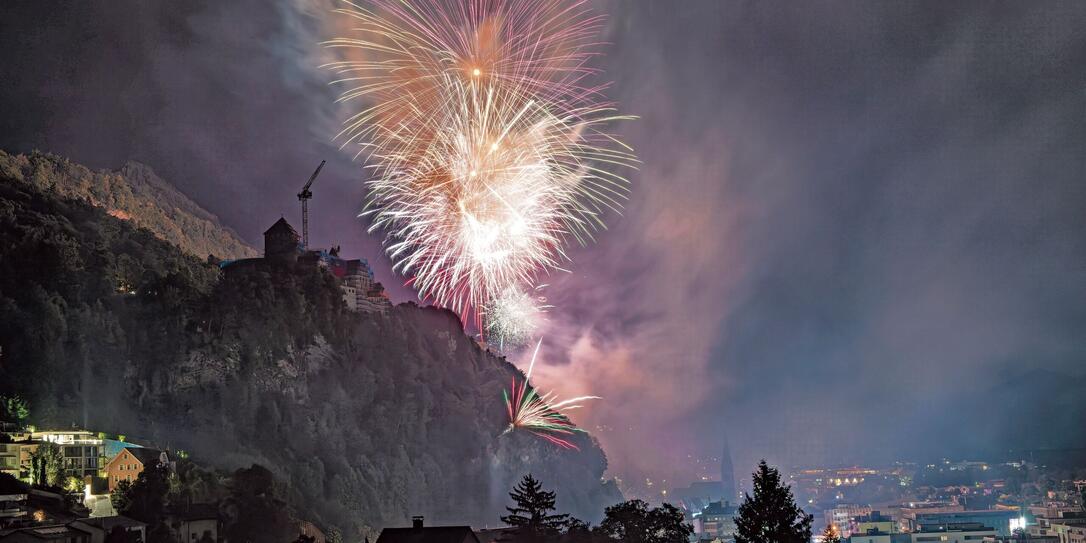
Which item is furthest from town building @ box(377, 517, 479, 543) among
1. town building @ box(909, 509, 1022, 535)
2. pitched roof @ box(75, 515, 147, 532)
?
town building @ box(909, 509, 1022, 535)

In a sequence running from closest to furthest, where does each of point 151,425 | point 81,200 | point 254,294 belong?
point 151,425, point 81,200, point 254,294

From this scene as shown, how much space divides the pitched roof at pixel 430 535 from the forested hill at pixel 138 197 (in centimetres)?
7430

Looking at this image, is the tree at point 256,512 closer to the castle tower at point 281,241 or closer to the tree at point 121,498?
the tree at point 121,498

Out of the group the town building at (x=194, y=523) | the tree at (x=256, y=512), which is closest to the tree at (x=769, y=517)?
the town building at (x=194, y=523)

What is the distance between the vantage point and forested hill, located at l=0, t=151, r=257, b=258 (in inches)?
4200

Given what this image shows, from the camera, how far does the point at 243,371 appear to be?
110 metres

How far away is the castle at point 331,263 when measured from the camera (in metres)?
126

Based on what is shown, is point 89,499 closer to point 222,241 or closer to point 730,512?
point 222,241

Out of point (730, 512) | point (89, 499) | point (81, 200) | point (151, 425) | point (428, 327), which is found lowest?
point (730, 512)

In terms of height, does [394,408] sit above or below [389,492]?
above

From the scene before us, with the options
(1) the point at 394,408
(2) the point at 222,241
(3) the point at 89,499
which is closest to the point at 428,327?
(1) the point at 394,408

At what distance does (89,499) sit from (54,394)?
57.5 feet

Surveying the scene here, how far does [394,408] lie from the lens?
427 ft

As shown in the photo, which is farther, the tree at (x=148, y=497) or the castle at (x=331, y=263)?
the castle at (x=331, y=263)
